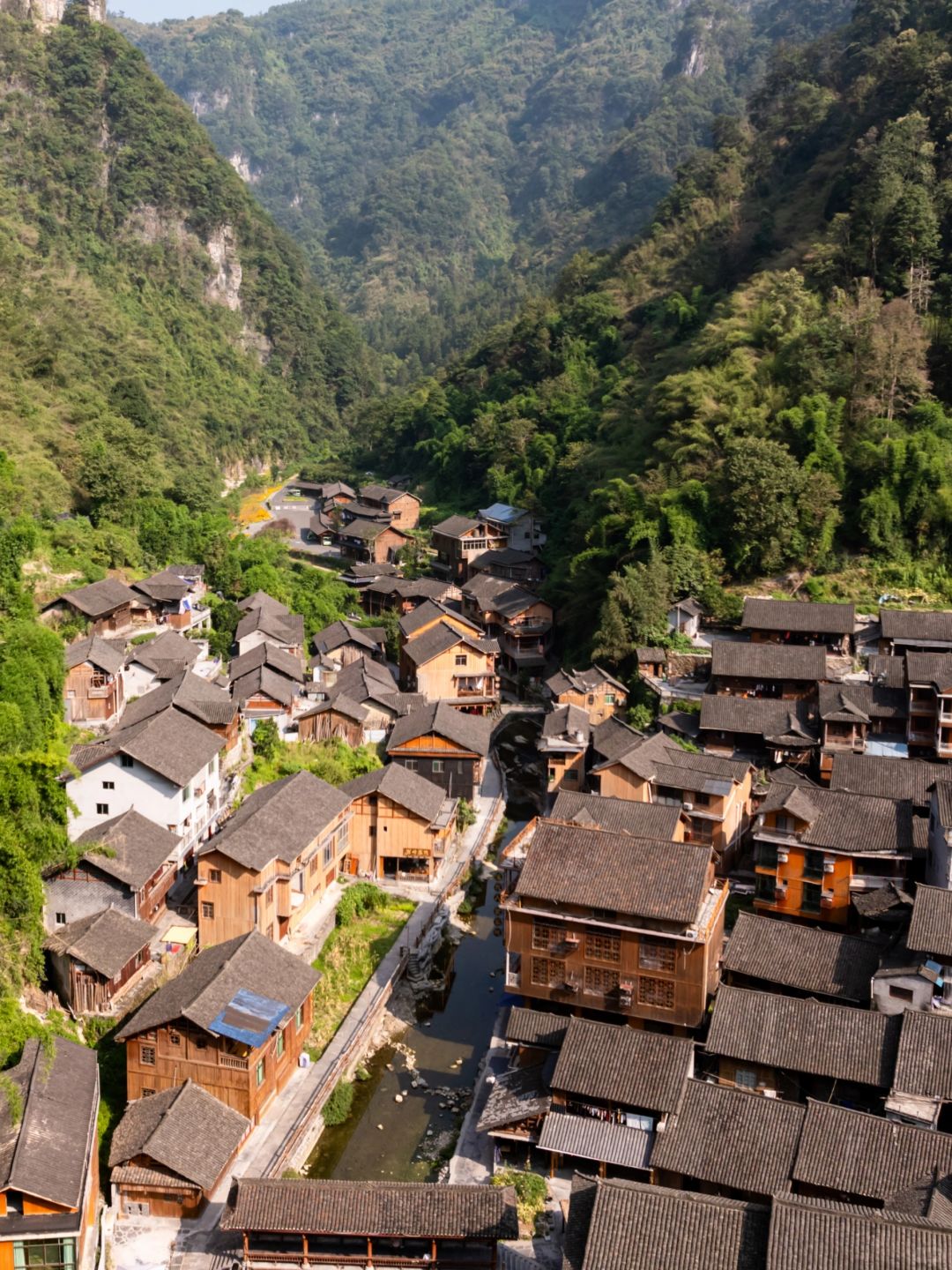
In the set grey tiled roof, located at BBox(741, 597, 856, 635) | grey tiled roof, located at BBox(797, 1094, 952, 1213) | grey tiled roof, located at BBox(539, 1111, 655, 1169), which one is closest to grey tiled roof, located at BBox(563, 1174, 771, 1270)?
grey tiled roof, located at BBox(797, 1094, 952, 1213)

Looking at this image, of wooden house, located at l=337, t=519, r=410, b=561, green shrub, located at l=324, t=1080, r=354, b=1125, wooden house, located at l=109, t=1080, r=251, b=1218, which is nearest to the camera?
wooden house, located at l=109, t=1080, r=251, b=1218

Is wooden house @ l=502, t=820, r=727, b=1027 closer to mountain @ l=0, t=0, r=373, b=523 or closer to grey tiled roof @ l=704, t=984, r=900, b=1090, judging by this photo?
grey tiled roof @ l=704, t=984, r=900, b=1090

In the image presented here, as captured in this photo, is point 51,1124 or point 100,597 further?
point 100,597

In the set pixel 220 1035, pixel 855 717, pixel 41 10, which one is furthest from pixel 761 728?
pixel 41 10

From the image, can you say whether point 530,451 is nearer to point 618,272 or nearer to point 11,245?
point 618,272

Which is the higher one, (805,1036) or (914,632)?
(914,632)

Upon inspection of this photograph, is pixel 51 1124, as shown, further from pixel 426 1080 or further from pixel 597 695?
pixel 597 695

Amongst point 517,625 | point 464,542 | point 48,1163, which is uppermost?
point 48,1163
